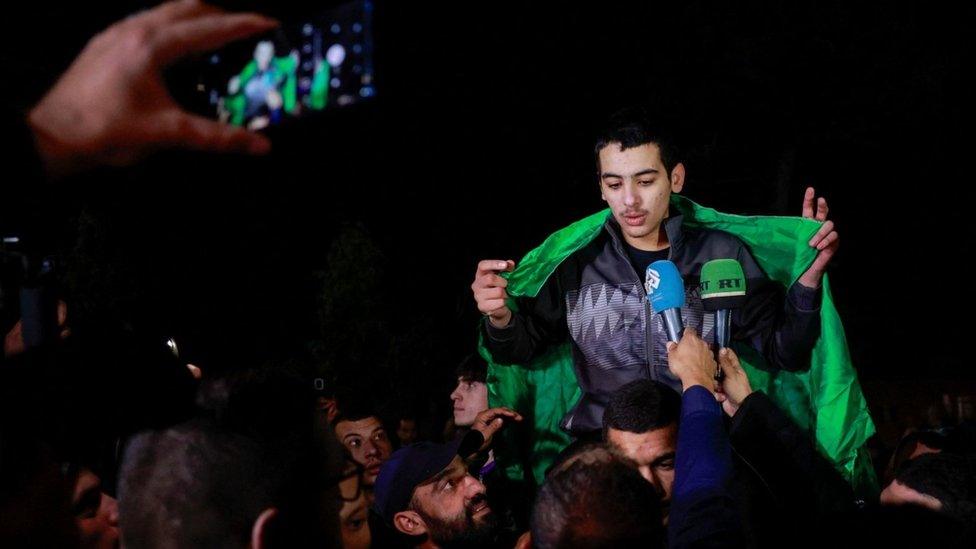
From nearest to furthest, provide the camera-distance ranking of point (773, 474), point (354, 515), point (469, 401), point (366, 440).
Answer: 1. point (773, 474)
2. point (354, 515)
3. point (366, 440)
4. point (469, 401)

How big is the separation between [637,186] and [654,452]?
1.16m

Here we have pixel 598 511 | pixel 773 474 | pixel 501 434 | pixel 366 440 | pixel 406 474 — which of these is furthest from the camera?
pixel 366 440

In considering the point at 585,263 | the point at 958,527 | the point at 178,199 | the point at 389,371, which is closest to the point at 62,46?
the point at 585,263

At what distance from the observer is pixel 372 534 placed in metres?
3.44

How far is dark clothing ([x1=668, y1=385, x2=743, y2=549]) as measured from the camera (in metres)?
2.17

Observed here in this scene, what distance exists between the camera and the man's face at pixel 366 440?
195 inches

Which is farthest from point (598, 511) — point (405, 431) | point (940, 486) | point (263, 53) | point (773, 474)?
point (405, 431)

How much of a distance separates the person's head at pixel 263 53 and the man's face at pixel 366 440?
2.85 metres

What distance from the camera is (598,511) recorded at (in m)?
2.06

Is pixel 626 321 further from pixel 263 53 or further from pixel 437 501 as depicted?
pixel 263 53

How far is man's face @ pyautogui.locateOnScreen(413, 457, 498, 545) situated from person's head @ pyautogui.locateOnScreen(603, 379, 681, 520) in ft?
1.83

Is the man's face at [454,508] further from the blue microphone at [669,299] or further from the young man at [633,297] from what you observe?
the blue microphone at [669,299]

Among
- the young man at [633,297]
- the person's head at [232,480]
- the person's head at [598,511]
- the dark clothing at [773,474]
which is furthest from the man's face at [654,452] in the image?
the person's head at [232,480]

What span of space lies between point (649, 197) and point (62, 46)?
399 cm
